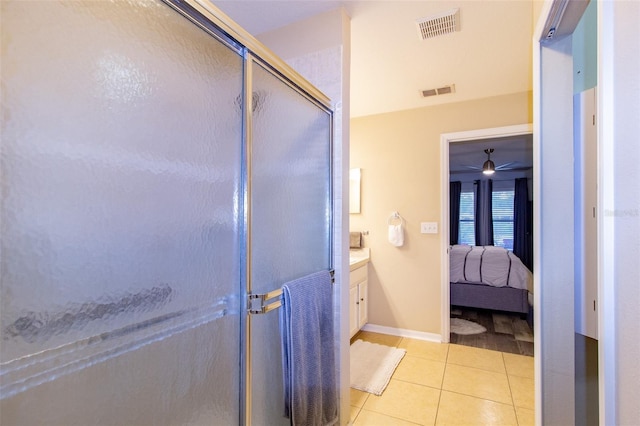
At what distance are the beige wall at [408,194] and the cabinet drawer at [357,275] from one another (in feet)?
0.68

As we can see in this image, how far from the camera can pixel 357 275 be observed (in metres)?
2.86

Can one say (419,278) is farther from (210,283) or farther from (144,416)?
(144,416)

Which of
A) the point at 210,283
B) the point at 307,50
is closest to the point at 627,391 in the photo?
the point at 210,283

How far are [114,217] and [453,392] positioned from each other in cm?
237

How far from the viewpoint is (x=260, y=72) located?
1227 mm

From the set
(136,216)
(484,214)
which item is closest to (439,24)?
(136,216)

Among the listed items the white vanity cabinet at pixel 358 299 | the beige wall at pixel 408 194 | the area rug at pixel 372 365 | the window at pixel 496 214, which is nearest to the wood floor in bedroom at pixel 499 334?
the beige wall at pixel 408 194

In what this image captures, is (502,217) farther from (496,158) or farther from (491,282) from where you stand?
(491,282)

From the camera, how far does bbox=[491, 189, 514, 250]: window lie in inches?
275

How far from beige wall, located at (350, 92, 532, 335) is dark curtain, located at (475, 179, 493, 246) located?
499 cm

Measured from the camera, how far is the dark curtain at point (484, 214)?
707cm

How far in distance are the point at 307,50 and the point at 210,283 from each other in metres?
1.56

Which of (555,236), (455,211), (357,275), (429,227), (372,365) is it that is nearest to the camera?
(555,236)

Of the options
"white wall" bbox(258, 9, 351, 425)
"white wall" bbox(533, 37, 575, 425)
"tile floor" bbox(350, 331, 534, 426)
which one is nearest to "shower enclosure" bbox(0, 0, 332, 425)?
"white wall" bbox(258, 9, 351, 425)
